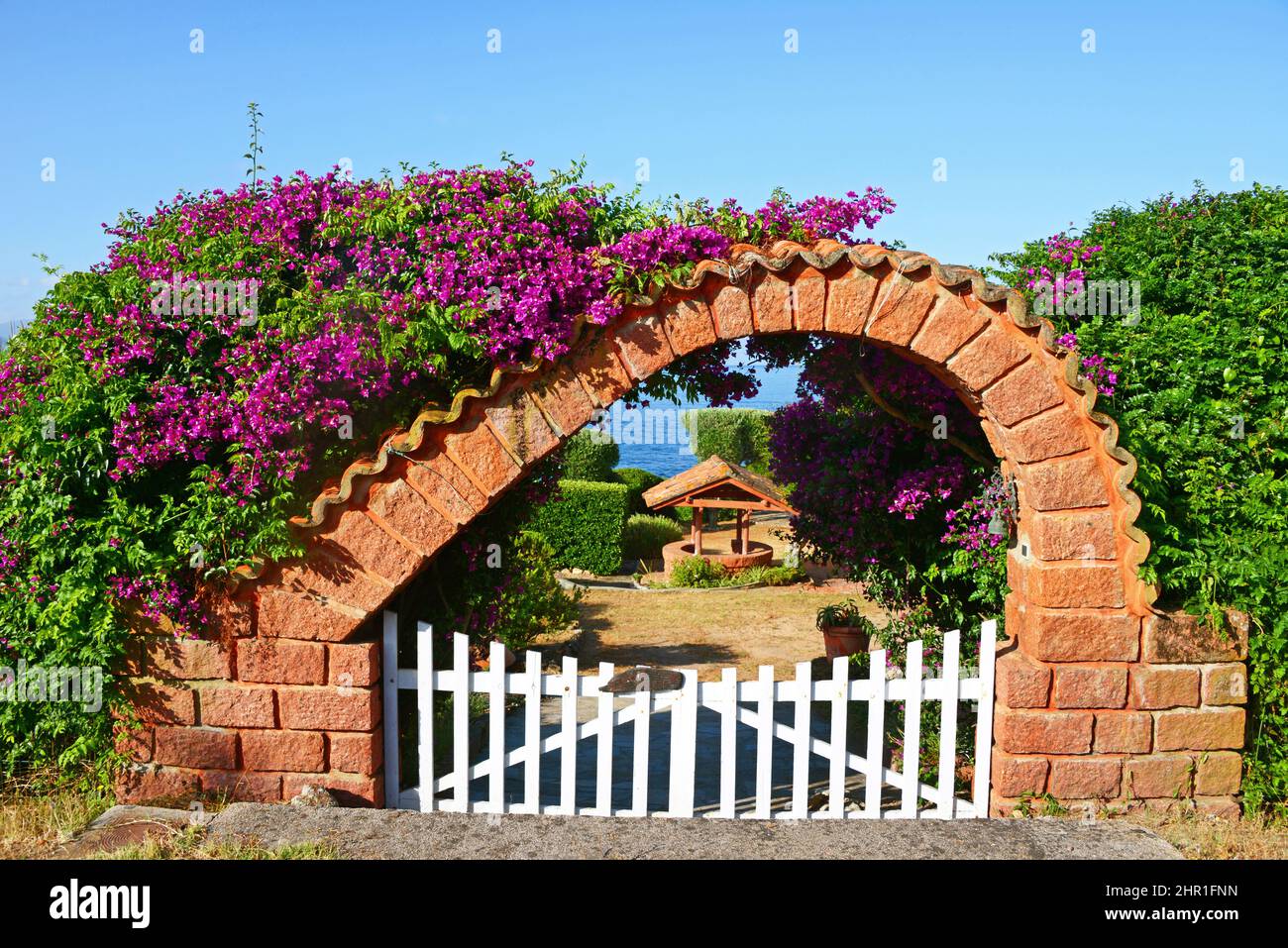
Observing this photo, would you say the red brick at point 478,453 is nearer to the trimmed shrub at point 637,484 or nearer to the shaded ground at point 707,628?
the shaded ground at point 707,628

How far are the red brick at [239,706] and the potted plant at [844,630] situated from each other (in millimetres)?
6162

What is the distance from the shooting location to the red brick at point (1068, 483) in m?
4.91

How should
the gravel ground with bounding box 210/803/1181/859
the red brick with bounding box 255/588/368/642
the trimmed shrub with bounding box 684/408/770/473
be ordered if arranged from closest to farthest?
the gravel ground with bounding box 210/803/1181/859 < the red brick with bounding box 255/588/368/642 < the trimmed shrub with bounding box 684/408/770/473

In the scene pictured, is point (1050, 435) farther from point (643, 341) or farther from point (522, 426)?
point (522, 426)

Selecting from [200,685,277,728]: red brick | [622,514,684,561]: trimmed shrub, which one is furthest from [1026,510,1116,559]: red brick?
[622,514,684,561]: trimmed shrub

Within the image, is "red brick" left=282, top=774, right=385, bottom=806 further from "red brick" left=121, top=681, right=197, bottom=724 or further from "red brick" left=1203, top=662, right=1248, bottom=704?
"red brick" left=1203, top=662, right=1248, bottom=704

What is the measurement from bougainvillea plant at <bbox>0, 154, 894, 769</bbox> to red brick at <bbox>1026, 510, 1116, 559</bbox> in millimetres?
2218

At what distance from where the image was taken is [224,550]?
4793mm

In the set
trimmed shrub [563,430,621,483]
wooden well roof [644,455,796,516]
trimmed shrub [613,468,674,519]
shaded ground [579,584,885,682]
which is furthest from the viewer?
trimmed shrub [563,430,621,483]

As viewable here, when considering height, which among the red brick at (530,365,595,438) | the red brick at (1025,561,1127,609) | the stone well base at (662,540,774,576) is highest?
the red brick at (530,365,595,438)

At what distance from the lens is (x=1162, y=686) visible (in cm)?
501

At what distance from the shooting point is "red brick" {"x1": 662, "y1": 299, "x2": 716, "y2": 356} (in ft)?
15.7

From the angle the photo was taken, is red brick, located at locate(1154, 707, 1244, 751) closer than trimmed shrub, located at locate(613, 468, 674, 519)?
Yes

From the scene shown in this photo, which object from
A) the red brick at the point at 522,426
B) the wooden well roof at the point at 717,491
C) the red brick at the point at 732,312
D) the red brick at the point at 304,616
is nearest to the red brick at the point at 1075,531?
the red brick at the point at 732,312
